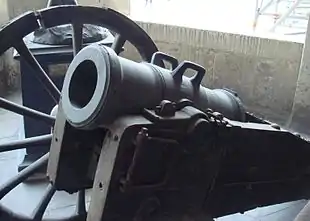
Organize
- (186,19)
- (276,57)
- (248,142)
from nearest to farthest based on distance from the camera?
(248,142) → (276,57) → (186,19)

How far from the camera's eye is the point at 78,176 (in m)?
1.32

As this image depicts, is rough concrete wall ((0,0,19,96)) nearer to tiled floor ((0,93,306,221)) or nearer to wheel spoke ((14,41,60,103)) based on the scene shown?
tiled floor ((0,93,306,221))

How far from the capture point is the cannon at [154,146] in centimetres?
111

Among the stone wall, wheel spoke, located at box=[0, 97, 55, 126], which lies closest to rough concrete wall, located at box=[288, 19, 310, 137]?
the stone wall

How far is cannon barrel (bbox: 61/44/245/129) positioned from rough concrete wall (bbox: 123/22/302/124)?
1544 millimetres

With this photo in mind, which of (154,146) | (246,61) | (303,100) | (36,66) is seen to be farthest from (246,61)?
(154,146)

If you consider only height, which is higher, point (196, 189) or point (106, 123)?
point (106, 123)

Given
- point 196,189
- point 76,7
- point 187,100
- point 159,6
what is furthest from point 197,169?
point 159,6

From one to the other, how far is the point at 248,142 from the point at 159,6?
7.03 ft

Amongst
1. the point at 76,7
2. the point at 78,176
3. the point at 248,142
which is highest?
the point at 76,7

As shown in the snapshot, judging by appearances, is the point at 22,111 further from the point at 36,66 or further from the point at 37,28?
the point at 37,28

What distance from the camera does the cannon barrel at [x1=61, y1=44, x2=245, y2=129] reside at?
3.65ft

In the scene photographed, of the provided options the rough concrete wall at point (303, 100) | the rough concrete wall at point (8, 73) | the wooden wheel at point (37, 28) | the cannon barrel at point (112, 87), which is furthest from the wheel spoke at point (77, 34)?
the rough concrete wall at point (8, 73)

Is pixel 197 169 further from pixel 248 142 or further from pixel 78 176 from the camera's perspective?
pixel 78 176
